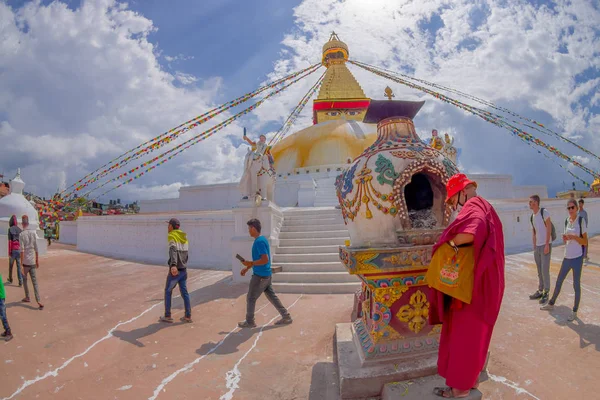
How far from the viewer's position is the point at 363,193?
2.93 m

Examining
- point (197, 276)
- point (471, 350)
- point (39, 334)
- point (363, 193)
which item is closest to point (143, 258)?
point (197, 276)

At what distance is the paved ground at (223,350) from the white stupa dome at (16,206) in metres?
6.00

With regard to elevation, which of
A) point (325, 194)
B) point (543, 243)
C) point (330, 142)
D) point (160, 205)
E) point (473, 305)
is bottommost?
point (473, 305)

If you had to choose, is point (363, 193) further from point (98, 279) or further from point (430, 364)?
point (98, 279)

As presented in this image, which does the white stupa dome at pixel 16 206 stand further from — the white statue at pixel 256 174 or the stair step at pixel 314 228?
the stair step at pixel 314 228

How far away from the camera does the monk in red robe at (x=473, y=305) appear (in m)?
2.02

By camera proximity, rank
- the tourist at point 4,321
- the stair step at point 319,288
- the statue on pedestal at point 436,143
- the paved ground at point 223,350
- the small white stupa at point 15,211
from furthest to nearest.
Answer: the small white stupa at point 15,211 < the stair step at point 319,288 < the statue on pedestal at point 436,143 < the tourist at point 4,321 < the paved ground at point 223,350

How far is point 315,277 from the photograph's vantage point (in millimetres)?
6102

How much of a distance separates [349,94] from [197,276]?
2118cm

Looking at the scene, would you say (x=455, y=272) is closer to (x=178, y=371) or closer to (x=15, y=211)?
(x=178, y=371)

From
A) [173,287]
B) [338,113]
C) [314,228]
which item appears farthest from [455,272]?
[338,113]

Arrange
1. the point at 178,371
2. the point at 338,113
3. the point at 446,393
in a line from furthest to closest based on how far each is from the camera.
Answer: the point at 338,113
the point at 178,371
the point at 446,393

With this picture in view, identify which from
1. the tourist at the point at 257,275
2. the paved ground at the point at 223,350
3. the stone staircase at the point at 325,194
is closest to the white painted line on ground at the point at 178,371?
the paved ground at the point at 223,350

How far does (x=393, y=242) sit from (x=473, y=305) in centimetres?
85
